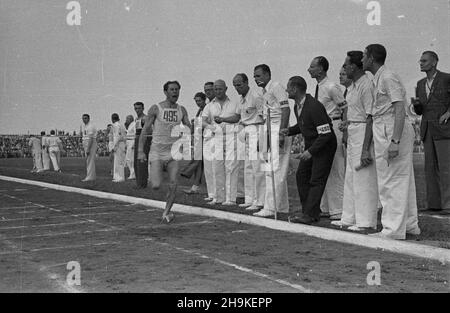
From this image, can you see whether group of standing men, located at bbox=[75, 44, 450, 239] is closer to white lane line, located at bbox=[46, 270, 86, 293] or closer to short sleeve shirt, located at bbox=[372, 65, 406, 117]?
short sleeve shirt, located at bbox=[372, 65, 406, 117]

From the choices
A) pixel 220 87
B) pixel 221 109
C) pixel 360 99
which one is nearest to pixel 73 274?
pixel 360 99

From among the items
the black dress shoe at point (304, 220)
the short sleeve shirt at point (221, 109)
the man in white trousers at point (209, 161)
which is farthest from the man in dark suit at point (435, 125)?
the man in white trousers at point (209, 161)

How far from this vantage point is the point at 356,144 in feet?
24.5

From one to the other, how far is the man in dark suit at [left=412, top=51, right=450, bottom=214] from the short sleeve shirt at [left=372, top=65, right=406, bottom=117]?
240 centimetres

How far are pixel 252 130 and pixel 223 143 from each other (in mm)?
1484

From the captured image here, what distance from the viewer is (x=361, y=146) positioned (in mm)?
7383

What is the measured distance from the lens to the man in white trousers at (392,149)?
663 centimetres

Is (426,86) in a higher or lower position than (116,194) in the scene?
higher

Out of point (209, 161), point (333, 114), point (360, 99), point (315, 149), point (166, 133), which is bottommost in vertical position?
point (209, 161)

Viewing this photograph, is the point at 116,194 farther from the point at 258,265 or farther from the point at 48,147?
the point at 48,147

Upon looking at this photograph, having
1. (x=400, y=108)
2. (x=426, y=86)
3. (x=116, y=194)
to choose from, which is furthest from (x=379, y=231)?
(x=116, y=194)

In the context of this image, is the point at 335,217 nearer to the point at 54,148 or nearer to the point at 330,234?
the point at 330,234
